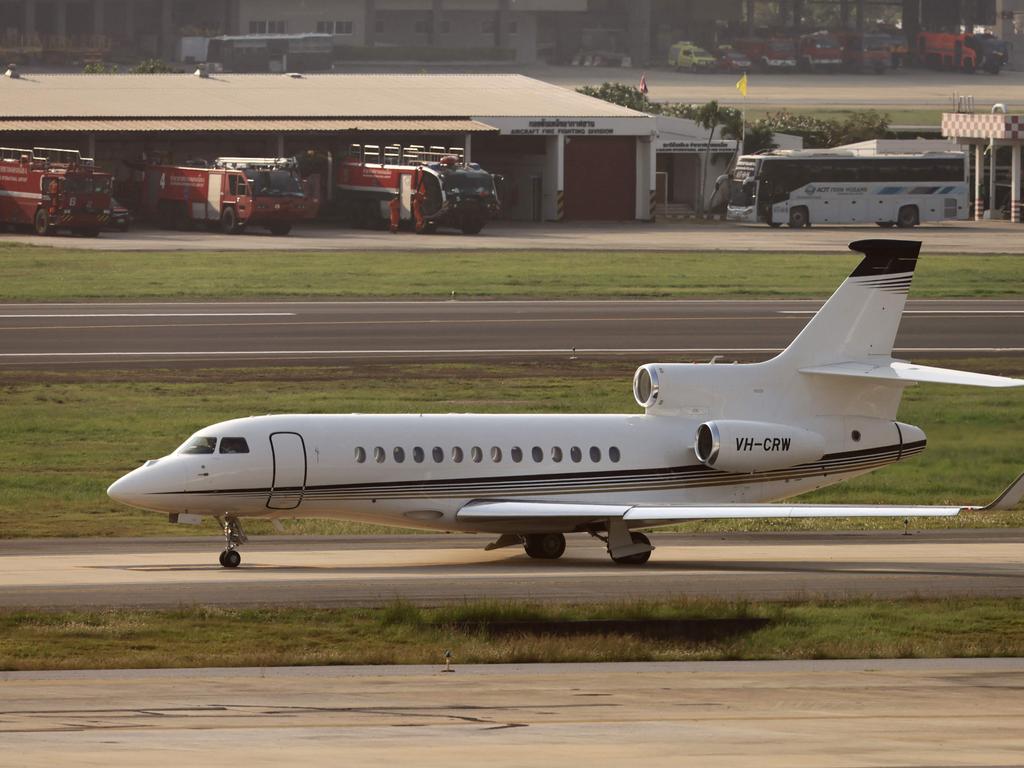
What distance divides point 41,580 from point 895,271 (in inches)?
707

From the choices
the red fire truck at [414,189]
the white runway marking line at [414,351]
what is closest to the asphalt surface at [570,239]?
the red fire truck at [414,189]

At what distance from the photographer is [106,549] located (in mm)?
36125

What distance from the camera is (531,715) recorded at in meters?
21.4

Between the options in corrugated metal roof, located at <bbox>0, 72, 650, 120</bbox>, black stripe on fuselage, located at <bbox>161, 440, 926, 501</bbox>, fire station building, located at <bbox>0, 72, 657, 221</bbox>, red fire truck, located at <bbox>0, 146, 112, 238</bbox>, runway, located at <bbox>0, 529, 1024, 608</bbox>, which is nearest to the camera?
runway, located at <bbox>0, 529, 1024, 608</bbox>

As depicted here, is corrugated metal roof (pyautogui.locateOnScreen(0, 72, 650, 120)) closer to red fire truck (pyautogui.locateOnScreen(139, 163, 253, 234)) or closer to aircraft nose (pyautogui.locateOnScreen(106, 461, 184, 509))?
red fire truck (pyautogui.locateOnScreen(139, 163, 253, 234))

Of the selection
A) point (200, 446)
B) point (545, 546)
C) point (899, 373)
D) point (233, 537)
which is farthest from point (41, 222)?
point (899, 373)

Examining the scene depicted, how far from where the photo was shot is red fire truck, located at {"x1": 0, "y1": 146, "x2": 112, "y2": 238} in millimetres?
99125

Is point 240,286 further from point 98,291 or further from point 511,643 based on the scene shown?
point 511,643

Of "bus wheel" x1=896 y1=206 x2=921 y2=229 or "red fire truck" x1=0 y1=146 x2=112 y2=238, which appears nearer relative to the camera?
"red fire truck" x1=0 y1=146 x2=112 y2=238

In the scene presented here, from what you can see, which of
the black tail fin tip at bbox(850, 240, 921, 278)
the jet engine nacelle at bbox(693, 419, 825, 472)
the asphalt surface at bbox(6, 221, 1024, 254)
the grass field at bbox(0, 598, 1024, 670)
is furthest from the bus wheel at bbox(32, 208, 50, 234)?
the grass field at bbox(0, 598, 1024, 670)

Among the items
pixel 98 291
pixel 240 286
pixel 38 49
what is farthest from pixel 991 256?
pixel 38 49

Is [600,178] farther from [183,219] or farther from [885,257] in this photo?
[885,257]

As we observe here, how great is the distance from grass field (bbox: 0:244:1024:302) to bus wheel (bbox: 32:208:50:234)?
25.0 ft

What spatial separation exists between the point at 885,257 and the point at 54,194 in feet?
230
